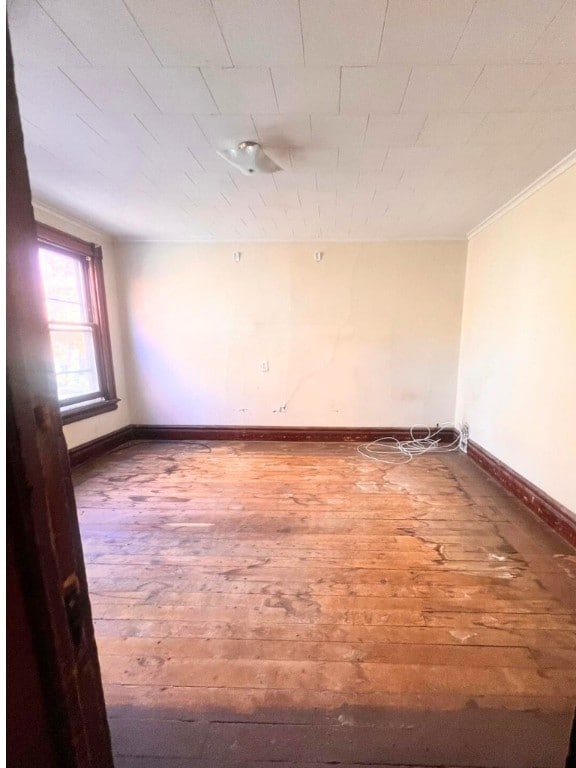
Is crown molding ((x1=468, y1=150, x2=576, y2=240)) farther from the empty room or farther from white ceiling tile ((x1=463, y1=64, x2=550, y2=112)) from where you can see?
white ceiling tile ((x1=463, y1=64, x2=550, y2=112))

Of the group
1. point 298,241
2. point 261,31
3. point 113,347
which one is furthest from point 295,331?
point 261,31

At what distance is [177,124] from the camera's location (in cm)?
177

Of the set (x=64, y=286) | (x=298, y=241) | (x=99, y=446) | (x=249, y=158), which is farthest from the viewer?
(x=298, y=241)

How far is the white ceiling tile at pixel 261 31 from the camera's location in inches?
45.8

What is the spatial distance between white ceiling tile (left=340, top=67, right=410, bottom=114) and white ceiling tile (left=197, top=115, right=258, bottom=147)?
479mm

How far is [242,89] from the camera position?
60.3 inches

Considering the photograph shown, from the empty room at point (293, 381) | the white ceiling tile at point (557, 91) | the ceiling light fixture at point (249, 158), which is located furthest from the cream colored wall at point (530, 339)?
the ceiling light fixture at point (249, 158)

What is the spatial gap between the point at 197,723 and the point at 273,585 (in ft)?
2.25

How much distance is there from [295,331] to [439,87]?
2.69m

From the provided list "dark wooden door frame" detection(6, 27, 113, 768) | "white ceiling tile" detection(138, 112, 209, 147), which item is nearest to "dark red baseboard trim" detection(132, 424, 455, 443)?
"white ceiling tile" detection(138, 112, 209, 147)

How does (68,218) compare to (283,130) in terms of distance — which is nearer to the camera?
(283,130)

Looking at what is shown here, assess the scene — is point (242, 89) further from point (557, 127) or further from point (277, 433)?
point (277, 433)

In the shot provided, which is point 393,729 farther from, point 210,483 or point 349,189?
point 349,189

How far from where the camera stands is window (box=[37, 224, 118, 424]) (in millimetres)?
3252
